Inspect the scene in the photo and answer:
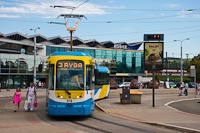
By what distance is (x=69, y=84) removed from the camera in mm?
16422

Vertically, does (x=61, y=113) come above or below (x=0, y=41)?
below

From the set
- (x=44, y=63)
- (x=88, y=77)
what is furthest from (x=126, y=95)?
(x=44, y=63)

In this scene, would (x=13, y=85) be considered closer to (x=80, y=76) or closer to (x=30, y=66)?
(x=30, y=66)

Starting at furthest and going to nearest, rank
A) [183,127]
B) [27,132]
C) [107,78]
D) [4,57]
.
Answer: [4,57] → [107,78] → [183,127] → [27,132]

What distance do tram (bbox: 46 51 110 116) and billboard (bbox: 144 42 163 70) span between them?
27.0 feet

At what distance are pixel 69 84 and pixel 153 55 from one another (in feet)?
31.4

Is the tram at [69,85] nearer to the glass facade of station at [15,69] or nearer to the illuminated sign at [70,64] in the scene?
the illuminated sign at [70,64]

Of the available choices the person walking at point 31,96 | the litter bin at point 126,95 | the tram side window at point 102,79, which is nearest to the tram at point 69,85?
the person walking at point 31,96

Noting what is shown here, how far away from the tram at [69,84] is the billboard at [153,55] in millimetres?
8234

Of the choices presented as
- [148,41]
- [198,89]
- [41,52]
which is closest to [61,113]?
[148,41]

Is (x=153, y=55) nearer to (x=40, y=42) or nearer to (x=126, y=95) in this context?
(x=126, y=95)

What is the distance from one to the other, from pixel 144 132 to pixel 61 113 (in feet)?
15.0

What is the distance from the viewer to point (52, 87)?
16453 millimetres

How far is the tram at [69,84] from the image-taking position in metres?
16.2
